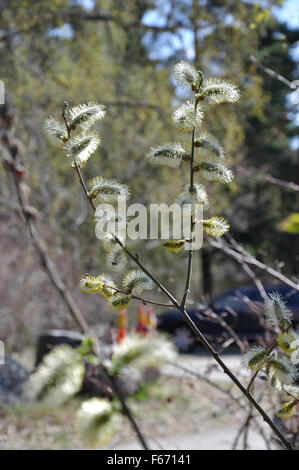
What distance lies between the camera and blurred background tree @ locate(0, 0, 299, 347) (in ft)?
26.8

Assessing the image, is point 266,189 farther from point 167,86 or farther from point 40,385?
point 40,385

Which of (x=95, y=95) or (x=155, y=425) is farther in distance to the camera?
(x=95, y=95)

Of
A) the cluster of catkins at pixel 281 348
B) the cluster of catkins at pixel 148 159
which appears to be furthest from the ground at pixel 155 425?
the cluster of catkins at pixel 148 159

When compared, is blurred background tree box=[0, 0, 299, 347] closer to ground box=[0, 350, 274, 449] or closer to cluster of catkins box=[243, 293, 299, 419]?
ground box=[0, 350, 274, 449]

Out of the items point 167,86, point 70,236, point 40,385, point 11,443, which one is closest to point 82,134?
point 40,385

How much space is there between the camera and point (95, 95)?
30.7ft

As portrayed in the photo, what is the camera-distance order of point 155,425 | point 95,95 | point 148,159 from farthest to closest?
point 95,95, point 155,425, point 148,159

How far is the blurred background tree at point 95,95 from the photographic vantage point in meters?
8.16

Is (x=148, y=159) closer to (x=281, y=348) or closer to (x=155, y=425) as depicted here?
(x=281, y=348)

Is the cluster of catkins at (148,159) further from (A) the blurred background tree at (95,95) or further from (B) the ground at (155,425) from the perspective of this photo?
(A) the blurred background tree at (95,95)

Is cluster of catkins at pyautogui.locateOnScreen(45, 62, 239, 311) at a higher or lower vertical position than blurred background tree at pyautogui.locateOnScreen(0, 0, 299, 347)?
lower

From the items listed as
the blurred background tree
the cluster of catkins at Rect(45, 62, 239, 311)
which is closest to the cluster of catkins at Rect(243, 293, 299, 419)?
the cluster of catkins at Rect(45, 62, 239, 311)

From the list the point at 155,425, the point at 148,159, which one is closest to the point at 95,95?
the point at 155,425

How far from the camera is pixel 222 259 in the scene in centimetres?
1766
